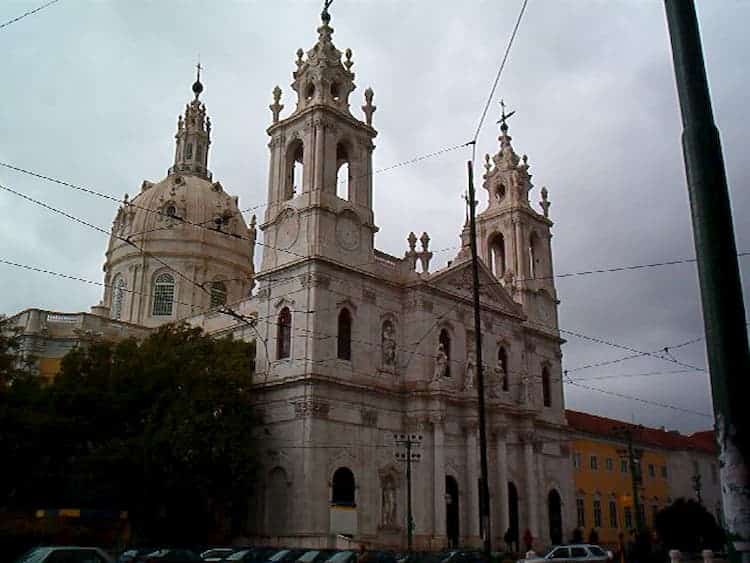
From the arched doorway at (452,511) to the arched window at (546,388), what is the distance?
38.0 ft

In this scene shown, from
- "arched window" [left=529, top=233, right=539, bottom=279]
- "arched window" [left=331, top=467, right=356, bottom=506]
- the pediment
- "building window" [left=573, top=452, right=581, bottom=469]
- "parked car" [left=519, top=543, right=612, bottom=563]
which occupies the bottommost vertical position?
"parked car" [left=519, top=543, right=612, bottom=563]

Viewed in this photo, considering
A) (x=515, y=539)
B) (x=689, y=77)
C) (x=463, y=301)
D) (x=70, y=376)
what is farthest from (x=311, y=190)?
(x=689, y=77)

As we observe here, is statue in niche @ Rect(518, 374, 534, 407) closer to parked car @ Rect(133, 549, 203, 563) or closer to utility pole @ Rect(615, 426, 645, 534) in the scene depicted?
utility pole @ Rect(615, 426, 645, 534)

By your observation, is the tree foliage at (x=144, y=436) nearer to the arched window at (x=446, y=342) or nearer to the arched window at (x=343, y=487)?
the arched window at (x=343, y=487)

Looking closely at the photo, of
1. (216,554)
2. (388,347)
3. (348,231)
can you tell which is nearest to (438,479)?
(388,347)

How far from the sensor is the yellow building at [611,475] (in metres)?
52.0

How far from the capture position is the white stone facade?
115 ft

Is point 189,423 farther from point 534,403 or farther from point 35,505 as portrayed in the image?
point 534,403

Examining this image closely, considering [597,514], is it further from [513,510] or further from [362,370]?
[362,370]

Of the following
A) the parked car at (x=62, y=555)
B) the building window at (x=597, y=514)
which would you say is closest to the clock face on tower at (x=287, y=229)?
the parked car at (x=62, y=555)

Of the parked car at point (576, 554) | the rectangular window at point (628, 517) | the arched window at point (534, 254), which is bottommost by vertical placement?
the parked car at point (576, 554)

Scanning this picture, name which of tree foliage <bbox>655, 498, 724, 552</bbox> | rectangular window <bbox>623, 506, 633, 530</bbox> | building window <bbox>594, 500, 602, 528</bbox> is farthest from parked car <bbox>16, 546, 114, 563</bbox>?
rectangular window <bbox>623, 506, 633, 530</bbox>

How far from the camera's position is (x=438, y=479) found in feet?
123

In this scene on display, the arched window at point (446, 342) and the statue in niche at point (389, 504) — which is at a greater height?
the arched window at point (446, 342)
